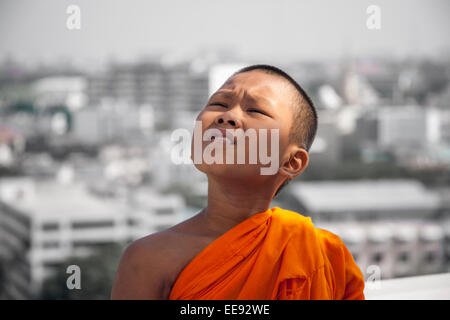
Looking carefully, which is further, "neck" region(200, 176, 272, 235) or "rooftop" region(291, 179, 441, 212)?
"rooftop" region(291, 179, 441, 212)

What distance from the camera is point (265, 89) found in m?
0.64

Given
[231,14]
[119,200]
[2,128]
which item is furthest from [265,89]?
[231,14]

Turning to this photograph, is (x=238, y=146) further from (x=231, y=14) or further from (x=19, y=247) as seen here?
(x=231, y=14)

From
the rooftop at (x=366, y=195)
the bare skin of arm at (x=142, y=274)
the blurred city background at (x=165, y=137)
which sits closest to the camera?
the bare skin of arm at (x=142, y=274)

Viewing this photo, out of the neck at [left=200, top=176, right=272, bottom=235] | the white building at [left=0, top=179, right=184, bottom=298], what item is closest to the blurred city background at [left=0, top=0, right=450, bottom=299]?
the white building at [left=0, top=179, right=184, bottom=298]

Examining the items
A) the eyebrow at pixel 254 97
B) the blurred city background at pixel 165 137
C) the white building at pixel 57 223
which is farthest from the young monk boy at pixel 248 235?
the white building at pixel 57 223

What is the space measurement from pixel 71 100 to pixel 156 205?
19.9 ft

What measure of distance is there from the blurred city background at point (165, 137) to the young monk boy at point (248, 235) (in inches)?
514

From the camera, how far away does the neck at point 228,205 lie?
2.05 ft

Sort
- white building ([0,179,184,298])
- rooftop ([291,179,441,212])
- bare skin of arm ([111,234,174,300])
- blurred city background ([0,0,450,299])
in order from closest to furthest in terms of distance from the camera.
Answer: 1. bare skin of arm ([111,234,174,300])
2. white building ([0,179,184,298])
3. blurred city background ([0,0,450,299])
4. rooftop ([291,179,441,212])

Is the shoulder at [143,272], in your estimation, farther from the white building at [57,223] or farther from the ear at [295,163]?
the white building at [57,223]

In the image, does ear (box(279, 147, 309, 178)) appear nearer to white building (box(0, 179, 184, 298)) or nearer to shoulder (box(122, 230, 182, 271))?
shoulder (box(122, 230, 182, 271))

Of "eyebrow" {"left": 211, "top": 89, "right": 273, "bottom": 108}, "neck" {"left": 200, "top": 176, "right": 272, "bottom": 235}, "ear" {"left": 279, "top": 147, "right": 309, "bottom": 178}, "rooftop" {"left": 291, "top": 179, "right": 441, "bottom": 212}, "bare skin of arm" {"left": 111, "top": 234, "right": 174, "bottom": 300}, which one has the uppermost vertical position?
"eyebrow" {"left": 211, "top": 89, "right": 273, "bottom": 108}

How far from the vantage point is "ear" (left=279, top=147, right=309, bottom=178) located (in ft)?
2.11
